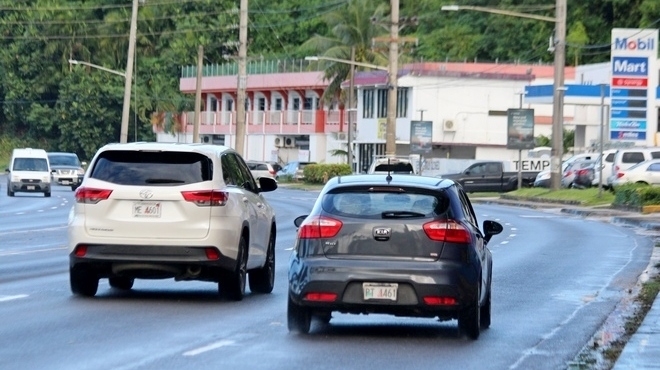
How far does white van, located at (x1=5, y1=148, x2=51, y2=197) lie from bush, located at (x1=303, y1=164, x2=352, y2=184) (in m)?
20.7

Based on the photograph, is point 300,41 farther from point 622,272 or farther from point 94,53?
point 622,272

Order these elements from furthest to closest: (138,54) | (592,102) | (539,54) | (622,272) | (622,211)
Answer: (138,54), (539,54), (592,102), (622,211), (622,272)

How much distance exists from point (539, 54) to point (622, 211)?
5392 centimetres

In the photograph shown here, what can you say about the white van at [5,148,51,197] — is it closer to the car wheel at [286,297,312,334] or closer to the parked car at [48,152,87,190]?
the parked car at [48,152,87,190]

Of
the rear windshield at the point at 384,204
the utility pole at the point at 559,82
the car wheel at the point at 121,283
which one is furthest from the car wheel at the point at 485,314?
the utility pole at the point at 559,82

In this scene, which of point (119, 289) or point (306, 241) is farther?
point (119, 289)

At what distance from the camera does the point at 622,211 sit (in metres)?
45.7

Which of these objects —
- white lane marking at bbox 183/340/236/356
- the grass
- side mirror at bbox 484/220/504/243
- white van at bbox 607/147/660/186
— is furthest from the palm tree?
white lane marking at bbox 183/340/236/356

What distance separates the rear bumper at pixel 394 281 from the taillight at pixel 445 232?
0.73 ft

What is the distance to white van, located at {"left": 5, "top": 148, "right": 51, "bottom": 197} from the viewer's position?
56.8 metres

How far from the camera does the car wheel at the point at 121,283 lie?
58.7 ft

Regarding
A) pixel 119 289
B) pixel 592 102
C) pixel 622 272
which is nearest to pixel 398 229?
pixel 119 289

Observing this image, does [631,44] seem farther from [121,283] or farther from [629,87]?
[121,283]

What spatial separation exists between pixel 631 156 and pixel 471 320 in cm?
4471
